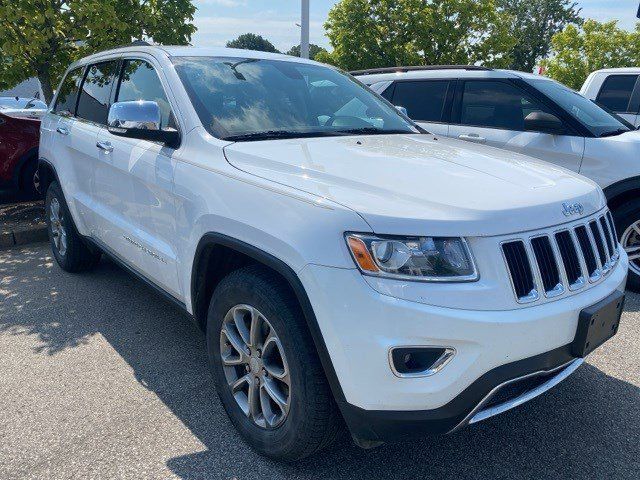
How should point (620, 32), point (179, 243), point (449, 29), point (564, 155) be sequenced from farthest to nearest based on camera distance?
point (620, 32), point (449, 29), point (564, 155), point (179, 243)

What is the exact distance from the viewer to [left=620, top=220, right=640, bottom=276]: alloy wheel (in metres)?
4.64

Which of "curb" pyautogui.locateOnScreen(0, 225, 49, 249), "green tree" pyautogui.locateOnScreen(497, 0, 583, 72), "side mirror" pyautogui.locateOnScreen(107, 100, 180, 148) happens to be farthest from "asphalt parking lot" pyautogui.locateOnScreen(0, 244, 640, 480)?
"green tree" pyautogui.locateOnScreen(497, 0, 583, 72)

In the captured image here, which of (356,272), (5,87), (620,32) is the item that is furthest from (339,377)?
(620,32)

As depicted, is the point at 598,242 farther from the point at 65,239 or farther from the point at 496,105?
the point at 65,239

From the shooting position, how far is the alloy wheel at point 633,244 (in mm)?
4645

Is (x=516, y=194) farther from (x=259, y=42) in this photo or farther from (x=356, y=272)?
(x=259, y=42)

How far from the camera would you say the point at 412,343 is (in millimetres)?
1856

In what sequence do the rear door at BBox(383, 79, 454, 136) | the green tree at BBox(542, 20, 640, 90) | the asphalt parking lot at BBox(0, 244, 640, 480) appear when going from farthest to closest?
1. the green tree at BBox(542, 20, 640, 90)
2. the rear door at BBox(383, 79, 454, 136)
3. the asphalt parking lot at BBox(0, 244, 640, 480)

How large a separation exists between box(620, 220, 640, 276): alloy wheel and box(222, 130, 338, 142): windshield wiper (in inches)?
119

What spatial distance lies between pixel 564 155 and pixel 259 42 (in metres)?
57.5

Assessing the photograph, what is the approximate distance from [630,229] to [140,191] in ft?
12.9

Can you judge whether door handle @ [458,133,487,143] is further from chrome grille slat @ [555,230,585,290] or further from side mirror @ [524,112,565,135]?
chrome grille slat @ [555,230,585,290]

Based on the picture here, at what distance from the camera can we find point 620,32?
19859mm

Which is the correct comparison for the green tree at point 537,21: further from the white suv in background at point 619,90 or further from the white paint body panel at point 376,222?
the white paint body panel at point 376,222
